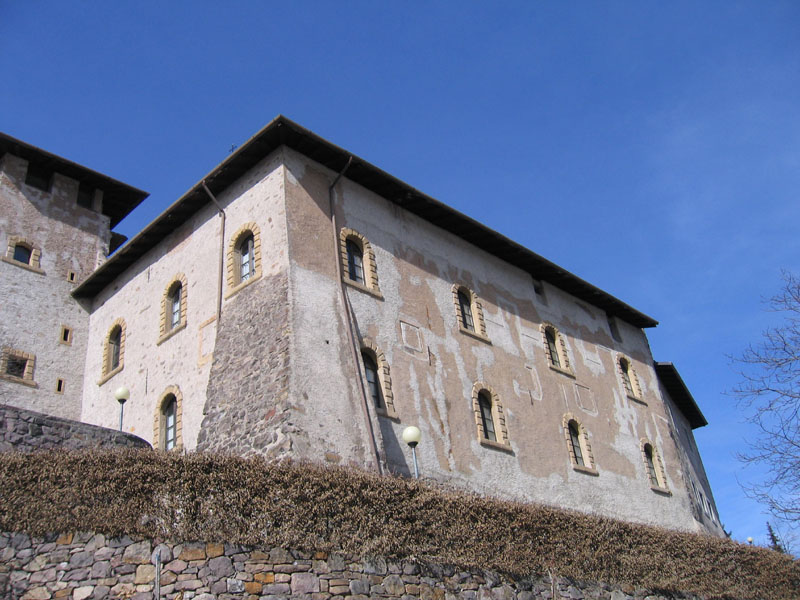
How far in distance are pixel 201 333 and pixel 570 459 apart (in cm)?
965

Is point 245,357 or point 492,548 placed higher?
point 245,357

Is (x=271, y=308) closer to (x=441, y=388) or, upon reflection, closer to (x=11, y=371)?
(x=441, y=388)

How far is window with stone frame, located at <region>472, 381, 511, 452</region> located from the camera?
19.0m

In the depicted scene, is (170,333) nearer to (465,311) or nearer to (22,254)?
(465,311)

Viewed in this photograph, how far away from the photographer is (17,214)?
2438 cm

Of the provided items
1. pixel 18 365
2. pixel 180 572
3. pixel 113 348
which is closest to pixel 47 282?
pixel 18 365

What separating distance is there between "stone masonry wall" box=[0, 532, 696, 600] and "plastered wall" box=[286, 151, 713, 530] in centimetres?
342

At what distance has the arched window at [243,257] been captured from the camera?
17594 millimetres

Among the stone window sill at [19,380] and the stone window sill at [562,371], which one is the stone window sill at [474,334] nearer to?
the stone window sill at [562,371]

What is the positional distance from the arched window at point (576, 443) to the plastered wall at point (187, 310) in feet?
31.2

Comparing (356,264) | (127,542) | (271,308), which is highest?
(356,264)

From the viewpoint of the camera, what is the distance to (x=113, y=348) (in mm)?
22516

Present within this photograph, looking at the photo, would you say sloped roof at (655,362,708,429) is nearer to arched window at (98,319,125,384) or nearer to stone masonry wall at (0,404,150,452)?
arched window at (98,319,125,384)

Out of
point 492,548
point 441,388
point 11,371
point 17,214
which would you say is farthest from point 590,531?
point 17,214
